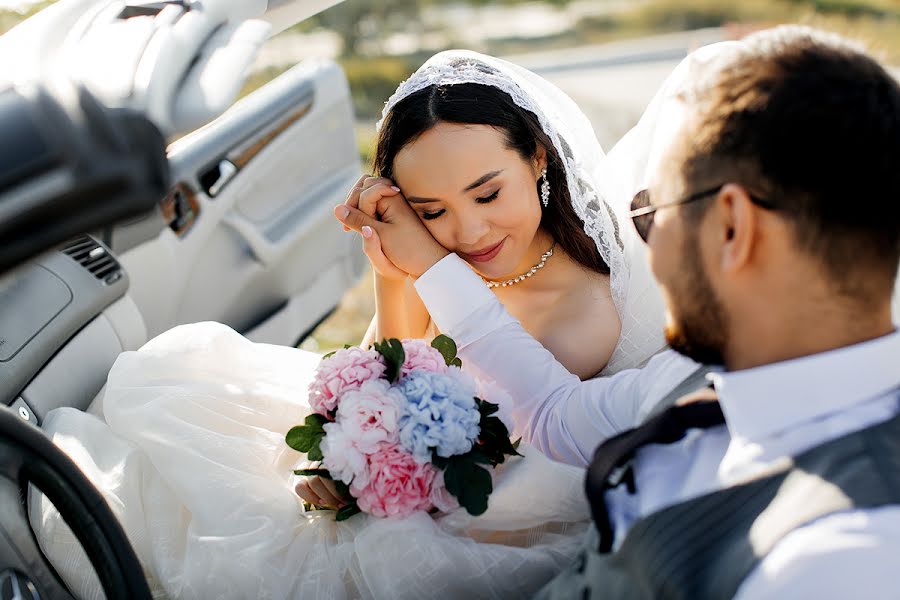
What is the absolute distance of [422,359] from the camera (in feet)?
6.22

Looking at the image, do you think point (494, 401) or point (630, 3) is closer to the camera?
point (494, 401)

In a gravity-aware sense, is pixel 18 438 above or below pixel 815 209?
below

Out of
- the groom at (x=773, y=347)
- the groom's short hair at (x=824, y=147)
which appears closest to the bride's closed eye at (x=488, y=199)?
the groom at (x=773, y=347)

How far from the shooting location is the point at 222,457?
2.07 m

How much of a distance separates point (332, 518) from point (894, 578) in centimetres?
114

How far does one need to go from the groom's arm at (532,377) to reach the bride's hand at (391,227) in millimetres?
70

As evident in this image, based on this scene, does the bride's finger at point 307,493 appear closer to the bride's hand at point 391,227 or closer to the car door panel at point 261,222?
the bride's hand at point 391,227

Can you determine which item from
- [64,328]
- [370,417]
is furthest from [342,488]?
[64,328]

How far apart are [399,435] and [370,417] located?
7 centimetres

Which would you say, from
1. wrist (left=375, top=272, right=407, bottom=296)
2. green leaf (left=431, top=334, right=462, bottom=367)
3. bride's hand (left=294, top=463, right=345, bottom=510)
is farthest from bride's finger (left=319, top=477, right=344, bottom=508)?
wrist (left=375, top=272, right=407, bottom=296)

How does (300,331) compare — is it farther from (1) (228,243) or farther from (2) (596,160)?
(2) (596,160)

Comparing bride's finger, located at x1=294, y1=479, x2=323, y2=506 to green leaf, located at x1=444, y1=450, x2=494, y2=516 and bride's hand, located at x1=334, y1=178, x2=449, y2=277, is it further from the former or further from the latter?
bride's hand, located at x1=334, y1=178, x2=449, y2=277

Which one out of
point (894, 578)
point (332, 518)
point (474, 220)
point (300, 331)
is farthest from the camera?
point (300, 331)

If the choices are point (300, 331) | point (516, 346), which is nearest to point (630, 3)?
point (300, 331)
